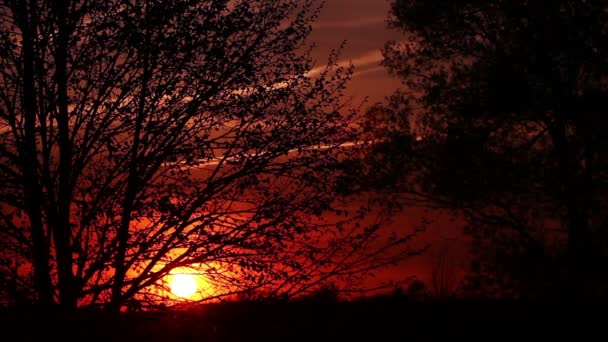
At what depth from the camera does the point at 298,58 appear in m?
9.82

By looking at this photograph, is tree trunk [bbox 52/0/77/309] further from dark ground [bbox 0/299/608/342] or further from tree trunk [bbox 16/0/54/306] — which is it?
dark ground [bbox 0/299/608/342]


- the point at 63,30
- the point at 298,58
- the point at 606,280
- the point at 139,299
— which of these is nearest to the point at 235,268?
the point at 139,299

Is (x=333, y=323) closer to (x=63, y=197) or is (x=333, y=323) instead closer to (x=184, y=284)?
(x=184, y=284)

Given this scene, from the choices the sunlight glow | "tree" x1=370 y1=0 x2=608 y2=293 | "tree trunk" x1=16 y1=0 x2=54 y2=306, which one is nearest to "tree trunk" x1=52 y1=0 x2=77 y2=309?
"tree trunk" x1=16 y1=0 x2=54 y2=306

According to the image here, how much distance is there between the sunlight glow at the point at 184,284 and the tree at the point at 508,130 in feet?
26.1

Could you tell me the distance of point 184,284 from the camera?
966 cm

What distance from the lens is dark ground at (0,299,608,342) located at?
28.4 ft

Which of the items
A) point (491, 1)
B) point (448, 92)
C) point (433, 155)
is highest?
point (491, 1)

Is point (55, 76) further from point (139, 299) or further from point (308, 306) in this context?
point (308, 306)

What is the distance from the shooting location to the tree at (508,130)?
1572cm

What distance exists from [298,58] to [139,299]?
3.73m

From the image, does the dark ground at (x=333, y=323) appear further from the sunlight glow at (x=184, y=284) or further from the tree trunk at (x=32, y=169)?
the tree trunk at (x=32, y=169)

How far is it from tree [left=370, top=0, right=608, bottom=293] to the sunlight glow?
7.97 metres

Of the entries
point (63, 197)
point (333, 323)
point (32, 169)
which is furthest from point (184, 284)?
point (32, 169)
